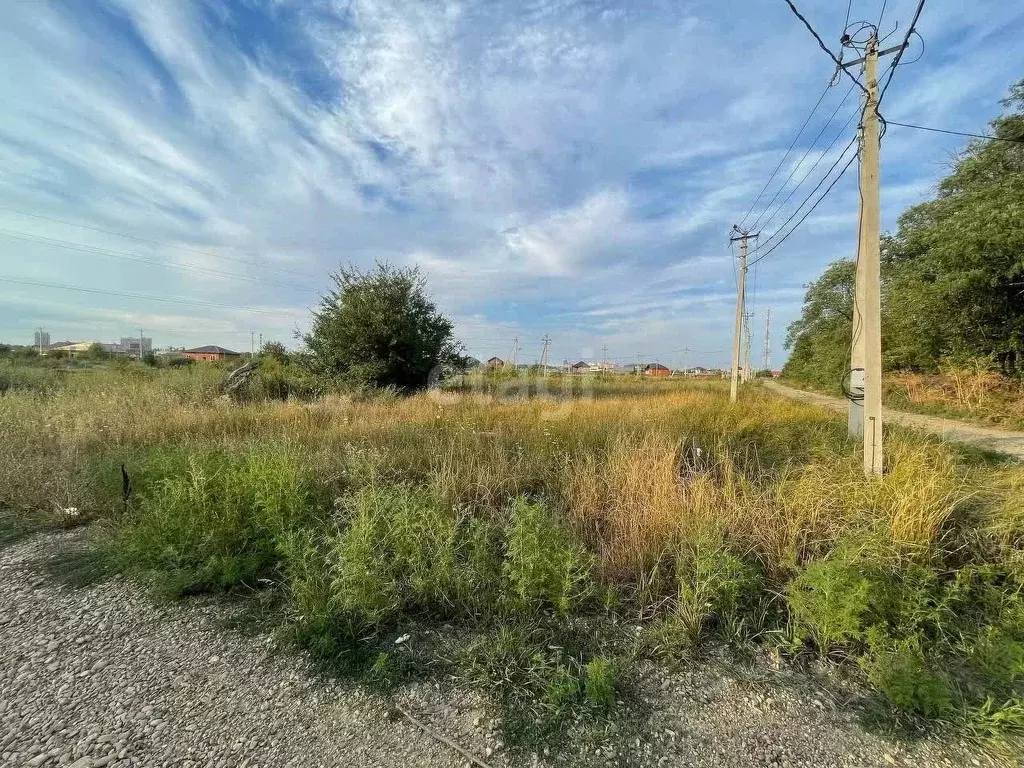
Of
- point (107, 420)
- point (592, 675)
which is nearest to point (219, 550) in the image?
point (592, 675)

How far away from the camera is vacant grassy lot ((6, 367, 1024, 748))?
196 cm

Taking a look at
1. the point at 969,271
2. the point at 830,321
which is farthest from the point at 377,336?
the point at 830,321

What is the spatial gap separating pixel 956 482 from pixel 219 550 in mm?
5838

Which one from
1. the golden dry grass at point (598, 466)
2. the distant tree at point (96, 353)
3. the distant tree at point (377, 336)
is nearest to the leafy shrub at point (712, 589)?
the golden dry grass at point (598, 466)

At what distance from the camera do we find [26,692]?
183cm

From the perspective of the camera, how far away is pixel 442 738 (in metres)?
1.61

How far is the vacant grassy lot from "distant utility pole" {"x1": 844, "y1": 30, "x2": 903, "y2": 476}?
0.38 metres

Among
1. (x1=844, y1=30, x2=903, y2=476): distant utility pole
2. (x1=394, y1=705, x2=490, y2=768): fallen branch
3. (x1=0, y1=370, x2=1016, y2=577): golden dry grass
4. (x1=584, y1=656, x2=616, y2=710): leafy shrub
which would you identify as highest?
(x1=844, y1=30, x2=903, y2=476): distant utility pole

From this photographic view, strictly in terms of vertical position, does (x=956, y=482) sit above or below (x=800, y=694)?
above

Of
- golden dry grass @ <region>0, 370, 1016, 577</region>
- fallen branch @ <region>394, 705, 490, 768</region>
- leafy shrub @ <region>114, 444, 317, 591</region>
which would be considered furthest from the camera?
golden dry grass @ <region>0, 370, 1016, 577</region>

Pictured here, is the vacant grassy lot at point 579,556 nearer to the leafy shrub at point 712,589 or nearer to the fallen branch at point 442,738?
the leafy shrub at point 712,589

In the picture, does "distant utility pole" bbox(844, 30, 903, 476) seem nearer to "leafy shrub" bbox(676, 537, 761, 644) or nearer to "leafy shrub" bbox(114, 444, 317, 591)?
"leafy shrub" bbox(676, 537, 761, 644)

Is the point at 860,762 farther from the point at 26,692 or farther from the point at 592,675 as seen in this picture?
the point at 26,692

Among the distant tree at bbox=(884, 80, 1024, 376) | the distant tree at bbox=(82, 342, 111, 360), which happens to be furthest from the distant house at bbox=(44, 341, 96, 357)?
the distant tree at bbox=(884, 80, 1024, 376)
